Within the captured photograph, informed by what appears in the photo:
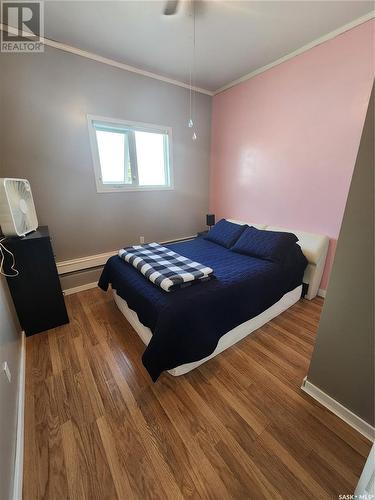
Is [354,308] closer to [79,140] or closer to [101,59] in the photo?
[79,140]

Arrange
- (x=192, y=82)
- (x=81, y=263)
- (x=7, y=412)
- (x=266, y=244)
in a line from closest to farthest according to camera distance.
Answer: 1. (x=7, y=412)
2. (x=266, y=244)
3. (x=81, y=263)
4. (x=192, y=82)

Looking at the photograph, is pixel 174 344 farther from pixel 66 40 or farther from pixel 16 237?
pixel 66 40

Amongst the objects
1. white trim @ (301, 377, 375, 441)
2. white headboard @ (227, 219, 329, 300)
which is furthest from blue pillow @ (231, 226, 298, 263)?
white trim @ (301, 377, 375, 441)

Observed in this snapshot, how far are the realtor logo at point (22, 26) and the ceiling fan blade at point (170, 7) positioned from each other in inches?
40.5

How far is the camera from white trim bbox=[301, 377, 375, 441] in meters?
1.14

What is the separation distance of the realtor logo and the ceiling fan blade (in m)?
1.03

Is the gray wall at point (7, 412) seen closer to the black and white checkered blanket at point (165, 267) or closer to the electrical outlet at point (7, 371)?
the electrical outlet at point (7, 371)

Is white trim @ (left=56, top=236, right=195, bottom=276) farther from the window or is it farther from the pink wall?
the pink wall

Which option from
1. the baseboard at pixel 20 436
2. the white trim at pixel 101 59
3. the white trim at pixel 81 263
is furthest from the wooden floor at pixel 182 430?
the white trim at pixel 101 59

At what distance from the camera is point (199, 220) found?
3.77 m

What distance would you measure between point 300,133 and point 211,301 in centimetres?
231

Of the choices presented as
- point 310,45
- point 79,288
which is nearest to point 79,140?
point 79,288

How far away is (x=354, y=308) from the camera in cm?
109

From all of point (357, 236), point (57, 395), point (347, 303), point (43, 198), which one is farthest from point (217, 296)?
point (43, 198)
